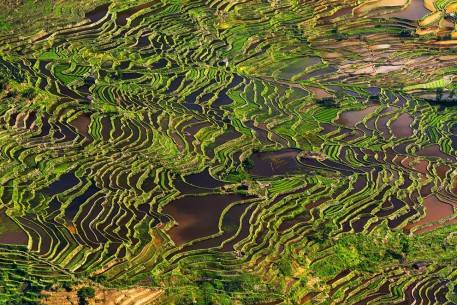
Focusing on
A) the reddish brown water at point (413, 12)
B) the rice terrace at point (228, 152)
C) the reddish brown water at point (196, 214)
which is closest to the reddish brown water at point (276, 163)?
the rice terrace at point (228, 152)

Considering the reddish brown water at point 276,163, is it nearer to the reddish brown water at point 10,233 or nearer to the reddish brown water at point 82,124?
the reddish brown water at point 82,124

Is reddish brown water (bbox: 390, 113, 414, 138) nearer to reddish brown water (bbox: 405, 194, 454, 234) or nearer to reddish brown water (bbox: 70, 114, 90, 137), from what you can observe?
reddish brown water (bbox: 405, 194, 454, 234)

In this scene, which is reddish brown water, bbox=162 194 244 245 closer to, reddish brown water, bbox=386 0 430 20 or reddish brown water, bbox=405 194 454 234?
reddish brown water, bbox=405 194 454 234

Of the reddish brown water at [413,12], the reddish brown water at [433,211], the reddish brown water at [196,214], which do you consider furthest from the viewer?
the reddish brown water at [413,12]

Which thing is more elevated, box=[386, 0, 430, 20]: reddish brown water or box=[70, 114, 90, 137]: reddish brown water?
box=[70, 114, 90, 137]: reddish brown water

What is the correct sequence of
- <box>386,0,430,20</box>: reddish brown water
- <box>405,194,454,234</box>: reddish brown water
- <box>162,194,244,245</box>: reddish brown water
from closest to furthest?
<box>162,194,244,245</box>: reddish brown water, <box>405,194,454,234</box>: reddish brown water, <box>386,0,430,20</box>: reddish brown water

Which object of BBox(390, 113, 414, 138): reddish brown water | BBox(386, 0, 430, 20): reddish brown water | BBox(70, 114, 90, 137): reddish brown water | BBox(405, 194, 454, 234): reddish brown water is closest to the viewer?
BBox(405, 194, 454, 234): reddish brown water

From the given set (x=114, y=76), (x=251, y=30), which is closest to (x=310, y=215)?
(x=114, y=76)

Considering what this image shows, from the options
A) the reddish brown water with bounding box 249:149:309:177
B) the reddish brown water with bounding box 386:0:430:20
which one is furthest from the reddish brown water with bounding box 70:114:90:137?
the reddish brown water with bounding box 386:0:430:20

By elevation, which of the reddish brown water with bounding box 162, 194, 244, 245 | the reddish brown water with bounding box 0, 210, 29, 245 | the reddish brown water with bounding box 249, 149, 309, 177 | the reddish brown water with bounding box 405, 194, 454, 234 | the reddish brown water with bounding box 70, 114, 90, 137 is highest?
the reddish brown water with bounding box 70, 114, 90, 137

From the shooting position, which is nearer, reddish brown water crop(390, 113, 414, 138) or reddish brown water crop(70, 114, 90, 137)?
reddish brown water crop(70, 114, 90, 137)
